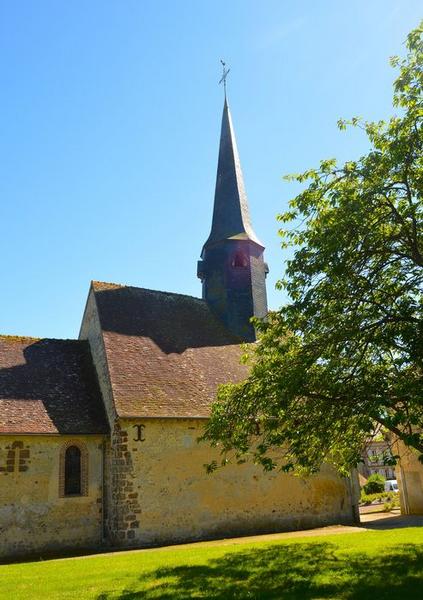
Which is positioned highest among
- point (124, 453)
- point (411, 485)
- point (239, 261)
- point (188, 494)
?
point (239, 261)

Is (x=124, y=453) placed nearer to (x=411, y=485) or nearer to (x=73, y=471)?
(x=73, y=471)

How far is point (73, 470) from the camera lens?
575 inches

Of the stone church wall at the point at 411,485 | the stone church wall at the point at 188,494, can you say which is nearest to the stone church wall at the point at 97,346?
the stone church wall at the point at 188,494

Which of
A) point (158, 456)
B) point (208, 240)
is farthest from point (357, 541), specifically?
point (208, 240)

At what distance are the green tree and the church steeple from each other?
1130 centimetres

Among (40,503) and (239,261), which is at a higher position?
(239,261)

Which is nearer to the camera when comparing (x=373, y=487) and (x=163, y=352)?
(x=163, y=352)

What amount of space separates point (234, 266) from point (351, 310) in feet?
44.2

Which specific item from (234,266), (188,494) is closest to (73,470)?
(188,494)

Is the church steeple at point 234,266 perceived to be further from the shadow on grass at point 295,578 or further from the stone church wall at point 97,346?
the shadow on grass at point 295,578

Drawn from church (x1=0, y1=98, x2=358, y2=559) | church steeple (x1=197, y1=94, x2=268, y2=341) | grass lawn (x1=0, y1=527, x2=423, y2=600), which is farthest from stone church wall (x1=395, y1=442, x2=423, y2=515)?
grass lawn (x1=0, y1=527, x2=423, y2=600)

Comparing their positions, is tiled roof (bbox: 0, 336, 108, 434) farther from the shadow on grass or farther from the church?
the shadow on grass

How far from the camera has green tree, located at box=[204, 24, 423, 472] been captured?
7719mm

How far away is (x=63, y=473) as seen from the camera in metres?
14.3
